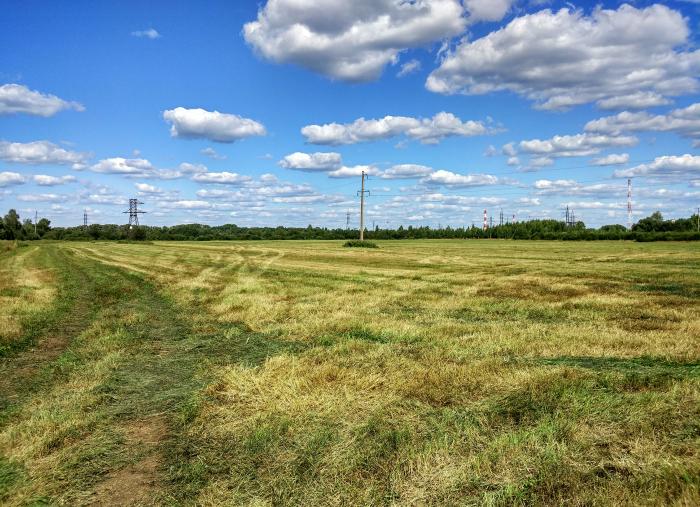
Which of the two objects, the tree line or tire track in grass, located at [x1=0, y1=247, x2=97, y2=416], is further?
the tree line

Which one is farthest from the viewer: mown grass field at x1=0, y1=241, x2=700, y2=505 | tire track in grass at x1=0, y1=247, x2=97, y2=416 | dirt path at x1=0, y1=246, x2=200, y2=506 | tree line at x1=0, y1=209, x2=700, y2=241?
tree line at x1=0, y1=209, x2=700, y2=241

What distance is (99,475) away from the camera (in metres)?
5.18

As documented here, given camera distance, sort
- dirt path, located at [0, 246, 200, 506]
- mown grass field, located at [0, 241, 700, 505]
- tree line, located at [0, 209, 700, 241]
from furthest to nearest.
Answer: tree line, located at [0, 209, 700, 241]
dirt path, located at [0, 246, 200, 506]
mown grass field, located at [0, 241, 700, 505]

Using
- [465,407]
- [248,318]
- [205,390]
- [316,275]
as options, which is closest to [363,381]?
[465,407]

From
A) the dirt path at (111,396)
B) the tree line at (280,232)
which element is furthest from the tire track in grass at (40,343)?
the tree line at (280,232)

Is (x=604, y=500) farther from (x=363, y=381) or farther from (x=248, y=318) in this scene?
(x=248, y=318)

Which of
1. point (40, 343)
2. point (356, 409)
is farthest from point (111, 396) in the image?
point (40, 343)

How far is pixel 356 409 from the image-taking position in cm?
656

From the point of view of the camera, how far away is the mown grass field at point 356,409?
471 cm

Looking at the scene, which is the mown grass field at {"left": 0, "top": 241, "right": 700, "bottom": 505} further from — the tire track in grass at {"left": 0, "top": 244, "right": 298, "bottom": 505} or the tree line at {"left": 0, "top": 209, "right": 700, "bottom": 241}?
the tree line at {"left": 0, "top": 209, "right": 700, "bottom": 241}

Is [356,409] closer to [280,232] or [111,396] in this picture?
[111,396]

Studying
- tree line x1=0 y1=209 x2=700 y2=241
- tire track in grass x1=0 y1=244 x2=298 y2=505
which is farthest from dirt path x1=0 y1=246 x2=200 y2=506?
tree line x1=0 y1=209 x2=700 y2=241

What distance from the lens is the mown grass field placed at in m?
4.71

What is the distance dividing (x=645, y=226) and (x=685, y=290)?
4547 inches
